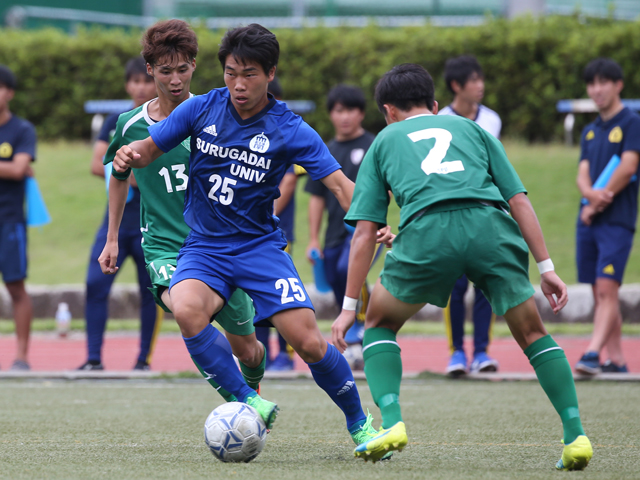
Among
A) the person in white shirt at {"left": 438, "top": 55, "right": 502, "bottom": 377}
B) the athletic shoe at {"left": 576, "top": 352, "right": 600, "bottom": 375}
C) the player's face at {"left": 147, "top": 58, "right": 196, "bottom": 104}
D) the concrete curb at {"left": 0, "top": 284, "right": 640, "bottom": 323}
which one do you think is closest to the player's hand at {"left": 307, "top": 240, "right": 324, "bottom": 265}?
the person in white shirt at {"left": 438, "top": 55, "right": 502, "bottom": 377}

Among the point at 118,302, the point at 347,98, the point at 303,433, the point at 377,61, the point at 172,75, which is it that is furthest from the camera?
the point at 377,61

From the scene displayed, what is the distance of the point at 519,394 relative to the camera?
6570mm

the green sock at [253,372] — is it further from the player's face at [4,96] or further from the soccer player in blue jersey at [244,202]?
the player's face at [4,96]

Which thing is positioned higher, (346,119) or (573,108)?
(346,119)

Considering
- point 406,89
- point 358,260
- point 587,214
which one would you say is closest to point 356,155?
point 587,214

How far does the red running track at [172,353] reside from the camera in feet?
28.7

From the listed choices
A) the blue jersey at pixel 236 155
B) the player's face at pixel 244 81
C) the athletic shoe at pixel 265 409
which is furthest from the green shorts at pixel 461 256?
the player's face at pixel 244 81

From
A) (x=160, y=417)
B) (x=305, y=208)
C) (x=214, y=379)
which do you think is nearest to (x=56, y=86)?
(x=305, y=208)

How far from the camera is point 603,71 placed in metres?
7.67

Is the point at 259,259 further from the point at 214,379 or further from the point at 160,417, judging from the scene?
the point at 160,417

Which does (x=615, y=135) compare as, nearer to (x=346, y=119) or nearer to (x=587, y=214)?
(x=587, y=214)

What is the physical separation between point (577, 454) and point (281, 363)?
461cm

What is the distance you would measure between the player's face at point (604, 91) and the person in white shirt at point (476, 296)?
849 millimetres

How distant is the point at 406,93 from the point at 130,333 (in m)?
8.01
